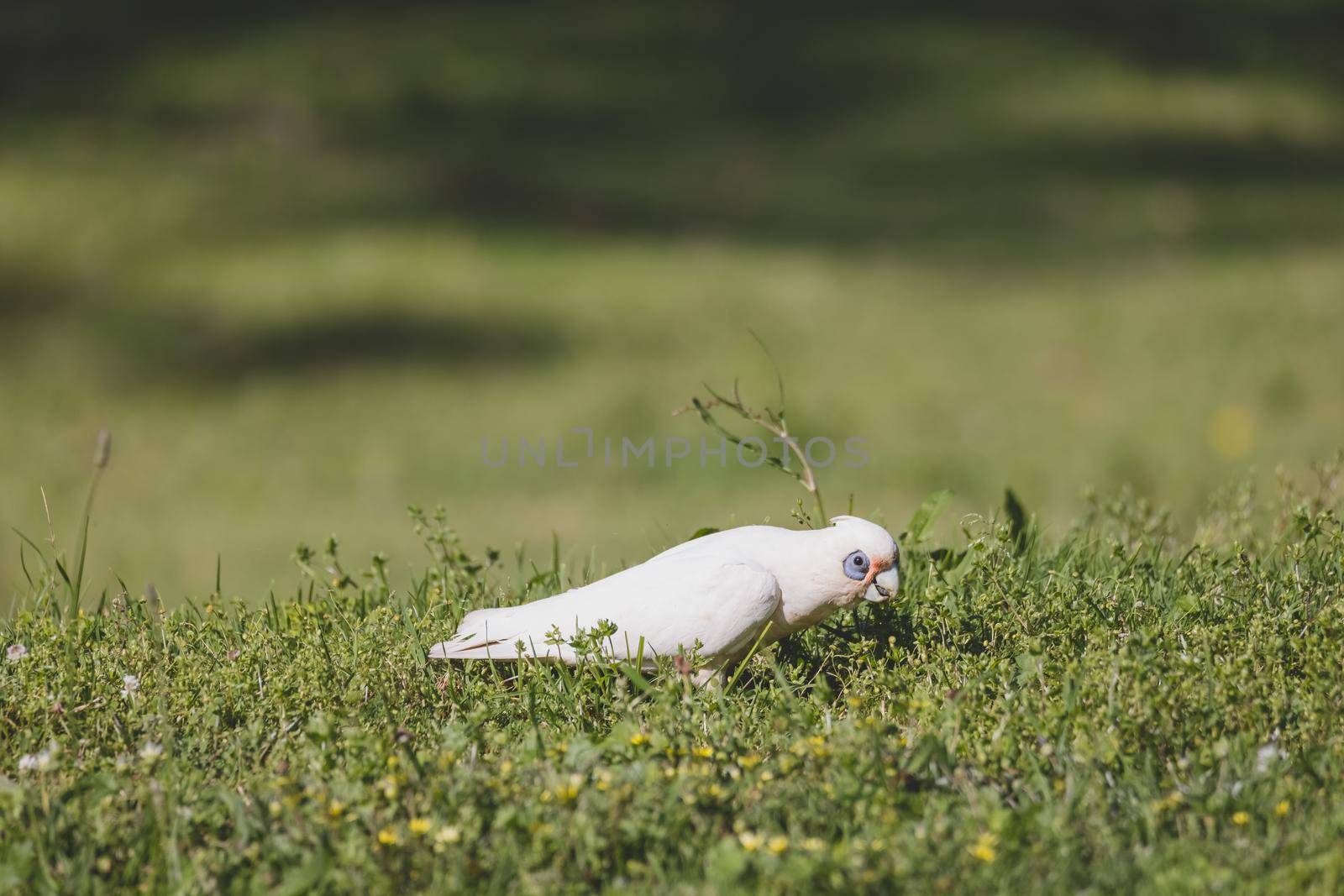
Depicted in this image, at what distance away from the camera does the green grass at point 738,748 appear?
2.21 metres

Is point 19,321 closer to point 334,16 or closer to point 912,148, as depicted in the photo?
point 334,16

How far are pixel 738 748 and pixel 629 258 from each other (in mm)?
7018

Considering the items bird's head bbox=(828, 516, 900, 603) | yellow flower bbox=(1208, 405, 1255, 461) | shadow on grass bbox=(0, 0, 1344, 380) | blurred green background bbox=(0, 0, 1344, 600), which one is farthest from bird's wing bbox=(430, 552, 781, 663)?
shadow on grass bbox=(0, 0, 1344, 380)

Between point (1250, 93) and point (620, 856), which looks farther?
point (1250, 93)

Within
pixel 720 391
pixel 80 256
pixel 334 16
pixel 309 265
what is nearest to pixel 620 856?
pixel 720 391

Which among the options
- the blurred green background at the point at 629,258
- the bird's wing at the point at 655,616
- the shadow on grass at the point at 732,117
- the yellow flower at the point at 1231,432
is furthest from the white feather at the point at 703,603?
the shadow on grass at the point at 732,117

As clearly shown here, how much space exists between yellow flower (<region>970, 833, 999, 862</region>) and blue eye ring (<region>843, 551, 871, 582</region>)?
0.80m

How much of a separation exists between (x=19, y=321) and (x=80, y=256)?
0.91 m

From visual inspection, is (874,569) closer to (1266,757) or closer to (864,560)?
(864,560)

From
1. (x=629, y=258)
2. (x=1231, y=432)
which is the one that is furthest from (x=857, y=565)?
(x=629, y=258)

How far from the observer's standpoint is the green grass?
7.26ft

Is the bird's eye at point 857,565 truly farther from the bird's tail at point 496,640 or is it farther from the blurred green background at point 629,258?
the blurred green background at point 629,258

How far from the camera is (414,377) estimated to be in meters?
7.95

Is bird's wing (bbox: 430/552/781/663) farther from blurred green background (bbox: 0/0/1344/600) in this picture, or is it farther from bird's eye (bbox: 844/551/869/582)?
blurred green background (bbox: 0/0/1344/600)
